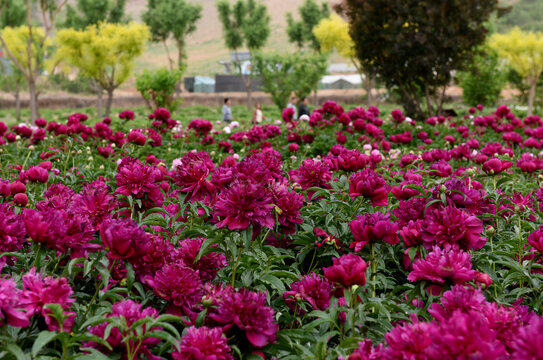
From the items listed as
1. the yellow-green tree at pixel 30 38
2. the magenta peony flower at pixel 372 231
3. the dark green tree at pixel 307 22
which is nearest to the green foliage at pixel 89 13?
the yellow-green tree at pixel 30 38

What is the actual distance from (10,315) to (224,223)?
60 centimetres

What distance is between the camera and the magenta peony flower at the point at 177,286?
1384 millimetres

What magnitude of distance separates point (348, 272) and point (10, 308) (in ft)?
2.74

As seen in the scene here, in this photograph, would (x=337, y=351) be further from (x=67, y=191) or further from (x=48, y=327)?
(x=67, y=191)

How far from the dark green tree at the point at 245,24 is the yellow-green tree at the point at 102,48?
31.1 feet

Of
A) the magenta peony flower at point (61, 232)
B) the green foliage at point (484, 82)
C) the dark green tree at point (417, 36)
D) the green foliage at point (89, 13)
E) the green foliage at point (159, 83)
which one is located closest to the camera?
the magenta peony flower at point (61, 232)

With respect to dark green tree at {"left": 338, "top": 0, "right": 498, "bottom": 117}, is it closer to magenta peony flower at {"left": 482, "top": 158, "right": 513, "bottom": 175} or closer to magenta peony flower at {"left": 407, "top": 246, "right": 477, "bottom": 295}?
magenta peony flower at {"left": 482, "top": 158, "right": 513, "bottom": 175}

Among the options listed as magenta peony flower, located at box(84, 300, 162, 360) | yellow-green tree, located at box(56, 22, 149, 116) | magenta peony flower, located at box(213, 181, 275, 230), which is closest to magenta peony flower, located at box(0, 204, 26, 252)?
magenta peony flower, located at box(84, 300, 162, 360)

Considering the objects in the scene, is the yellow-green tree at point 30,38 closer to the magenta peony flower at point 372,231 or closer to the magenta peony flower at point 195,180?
the magenta peony flower at point 195,180

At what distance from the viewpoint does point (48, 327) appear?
4.04 ft

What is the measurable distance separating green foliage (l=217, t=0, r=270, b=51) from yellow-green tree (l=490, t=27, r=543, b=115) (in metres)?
14.4

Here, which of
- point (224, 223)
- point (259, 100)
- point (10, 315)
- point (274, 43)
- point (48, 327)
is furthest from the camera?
point (274, 43)

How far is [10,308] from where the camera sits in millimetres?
1118

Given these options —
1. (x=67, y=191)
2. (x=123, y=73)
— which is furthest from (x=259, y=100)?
(x=67, y=191)
